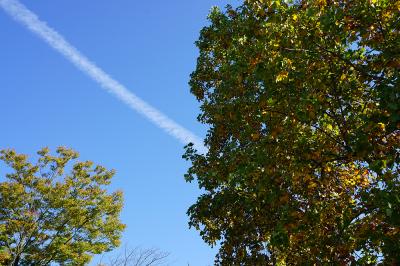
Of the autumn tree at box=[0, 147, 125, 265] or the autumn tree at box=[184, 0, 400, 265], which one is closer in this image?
the autumn tree at box=[184, 0, 400, 265]

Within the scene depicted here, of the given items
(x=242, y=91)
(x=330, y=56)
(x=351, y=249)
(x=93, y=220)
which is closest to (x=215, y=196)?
(x=242, y=91)

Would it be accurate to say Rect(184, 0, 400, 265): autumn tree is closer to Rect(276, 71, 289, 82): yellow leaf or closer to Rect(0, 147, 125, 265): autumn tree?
Rect(276, 71, 289, 82): yellow leaf

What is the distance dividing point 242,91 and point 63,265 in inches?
849

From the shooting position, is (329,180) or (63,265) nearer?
(329,180)

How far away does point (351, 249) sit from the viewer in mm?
9953

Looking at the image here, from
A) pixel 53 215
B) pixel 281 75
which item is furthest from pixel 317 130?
pixel 53 215

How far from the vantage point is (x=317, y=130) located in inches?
450

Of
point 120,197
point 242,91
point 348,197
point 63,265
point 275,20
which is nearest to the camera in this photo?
point 275,20

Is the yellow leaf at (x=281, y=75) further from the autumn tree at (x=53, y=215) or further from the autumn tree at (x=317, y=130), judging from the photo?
the autumn tree at (x=53, y=215)

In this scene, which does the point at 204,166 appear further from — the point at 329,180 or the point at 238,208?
the point at 329,180

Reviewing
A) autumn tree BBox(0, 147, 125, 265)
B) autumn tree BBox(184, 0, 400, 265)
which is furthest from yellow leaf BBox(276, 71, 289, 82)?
autumn tree BBox(0, 147, 125, 265)

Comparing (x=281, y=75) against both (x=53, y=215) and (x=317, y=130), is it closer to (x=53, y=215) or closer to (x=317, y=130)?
(x=317, y=130)

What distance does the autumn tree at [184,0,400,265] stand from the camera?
859cm

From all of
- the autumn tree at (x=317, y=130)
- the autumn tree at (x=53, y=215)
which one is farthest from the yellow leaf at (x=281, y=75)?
the autumn tree at (x=53, y=215)
